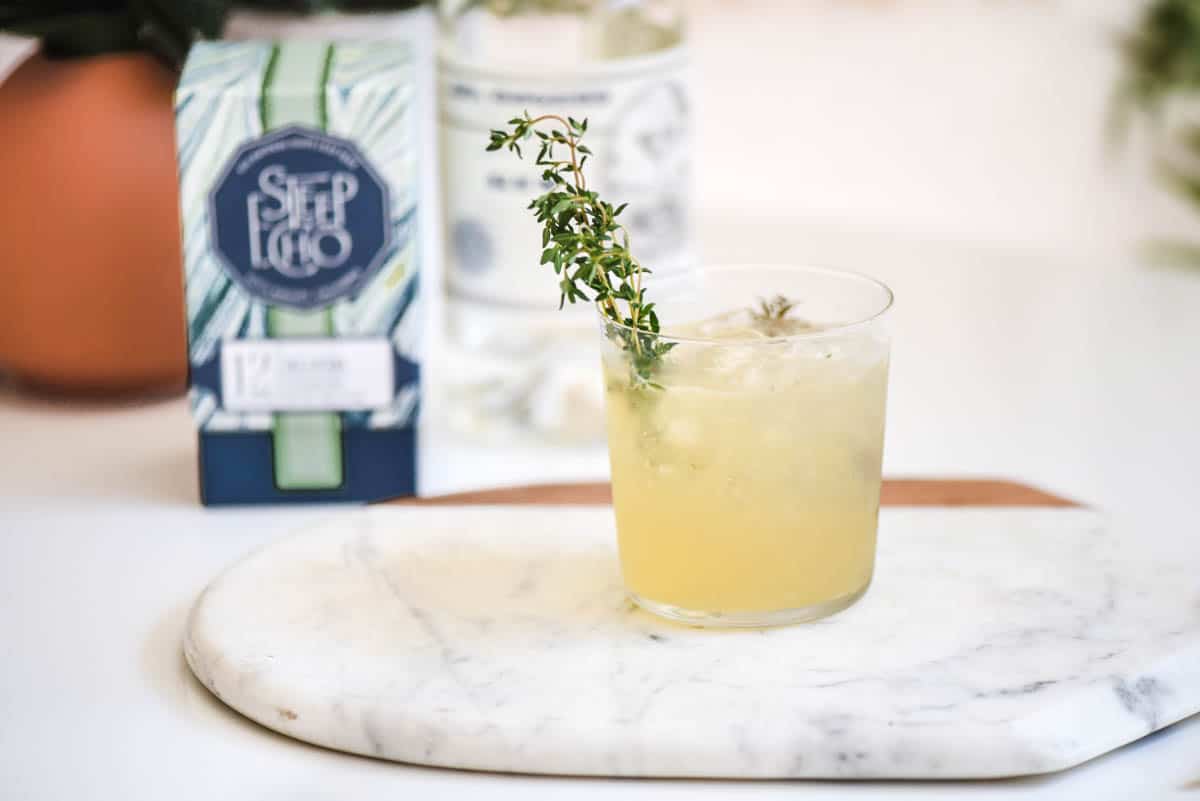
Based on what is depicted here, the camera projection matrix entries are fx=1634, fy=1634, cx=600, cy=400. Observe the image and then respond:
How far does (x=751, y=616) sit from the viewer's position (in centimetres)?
81

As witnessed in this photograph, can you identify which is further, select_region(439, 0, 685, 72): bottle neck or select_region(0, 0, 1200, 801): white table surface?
select_region(439, 0, 685, 72): bottle neck

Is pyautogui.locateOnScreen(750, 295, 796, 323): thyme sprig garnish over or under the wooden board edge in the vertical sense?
over

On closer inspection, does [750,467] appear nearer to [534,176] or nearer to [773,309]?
[773,309]

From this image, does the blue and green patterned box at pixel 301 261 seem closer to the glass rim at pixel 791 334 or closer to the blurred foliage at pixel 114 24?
the blurred foliage at pixel 114 24

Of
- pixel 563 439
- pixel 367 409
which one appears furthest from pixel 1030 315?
pixel 367 409

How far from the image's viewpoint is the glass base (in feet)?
2.68

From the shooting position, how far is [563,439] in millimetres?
1173

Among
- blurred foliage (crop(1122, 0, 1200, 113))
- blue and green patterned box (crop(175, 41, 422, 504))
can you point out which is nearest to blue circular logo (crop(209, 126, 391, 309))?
blue and green patterned box (crop(175, 41, 422, 504))

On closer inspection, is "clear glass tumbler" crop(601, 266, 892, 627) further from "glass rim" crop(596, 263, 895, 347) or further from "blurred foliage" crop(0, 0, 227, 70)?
"blurred foliage" crop(0, 0, 227, 70)

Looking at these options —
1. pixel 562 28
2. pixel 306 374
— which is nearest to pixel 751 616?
pixel 306 374

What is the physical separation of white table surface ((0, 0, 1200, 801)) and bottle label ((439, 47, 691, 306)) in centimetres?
14

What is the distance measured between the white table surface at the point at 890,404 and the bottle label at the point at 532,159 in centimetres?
14

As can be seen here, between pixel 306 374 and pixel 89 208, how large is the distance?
0.77ft

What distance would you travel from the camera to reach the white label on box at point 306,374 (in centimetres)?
100
